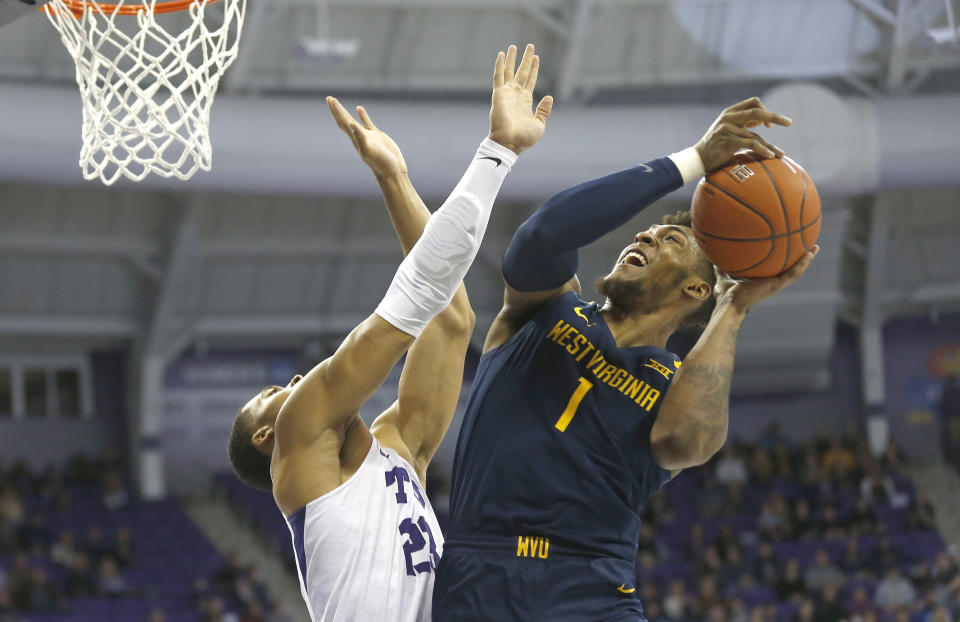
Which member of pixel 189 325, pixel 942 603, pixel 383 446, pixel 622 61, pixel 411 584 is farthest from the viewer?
pixel 189 325

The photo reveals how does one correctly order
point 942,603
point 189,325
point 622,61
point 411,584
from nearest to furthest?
point 411,584, point 942,603, point 622,61, point 189,325

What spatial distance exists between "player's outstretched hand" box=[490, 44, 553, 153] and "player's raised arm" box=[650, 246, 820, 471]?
0.72m

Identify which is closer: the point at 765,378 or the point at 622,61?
the point at 622,61

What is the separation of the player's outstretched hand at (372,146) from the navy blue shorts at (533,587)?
1145 millimetres

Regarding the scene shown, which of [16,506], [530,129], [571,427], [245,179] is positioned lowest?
[16,506]

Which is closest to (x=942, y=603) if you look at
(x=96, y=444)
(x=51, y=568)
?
(x=51, y=568)

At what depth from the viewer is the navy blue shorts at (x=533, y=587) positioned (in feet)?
9.91

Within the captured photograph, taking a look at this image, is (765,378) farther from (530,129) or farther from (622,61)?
(530,129)

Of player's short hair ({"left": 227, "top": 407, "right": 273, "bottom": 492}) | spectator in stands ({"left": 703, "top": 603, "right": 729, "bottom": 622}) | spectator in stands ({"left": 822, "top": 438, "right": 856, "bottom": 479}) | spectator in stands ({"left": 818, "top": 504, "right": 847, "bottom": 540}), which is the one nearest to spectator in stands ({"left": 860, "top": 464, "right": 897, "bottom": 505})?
spectator in stands ({"left": 822, "top": 438, "right": 856, "bottom": 479})

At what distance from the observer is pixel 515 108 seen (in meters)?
3.04

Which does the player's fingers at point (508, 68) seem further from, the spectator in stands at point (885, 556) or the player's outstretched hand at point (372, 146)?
the spectator in stands at point (885, 556)

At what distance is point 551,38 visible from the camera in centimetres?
1561

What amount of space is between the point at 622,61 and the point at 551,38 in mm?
1226

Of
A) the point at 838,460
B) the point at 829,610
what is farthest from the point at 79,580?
the point at 838,460
